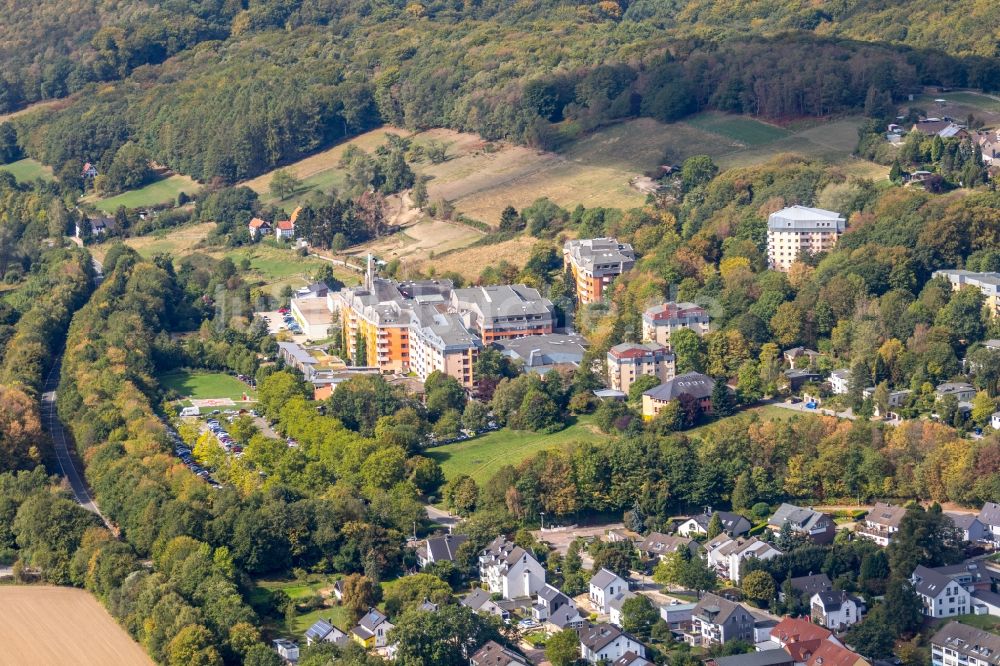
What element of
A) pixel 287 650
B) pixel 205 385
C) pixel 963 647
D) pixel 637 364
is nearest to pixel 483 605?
pixel 287 650

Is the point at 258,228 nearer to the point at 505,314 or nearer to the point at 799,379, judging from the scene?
the point at 505,314

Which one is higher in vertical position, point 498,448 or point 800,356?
point 800,356

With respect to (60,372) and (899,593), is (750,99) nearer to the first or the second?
(60,372)

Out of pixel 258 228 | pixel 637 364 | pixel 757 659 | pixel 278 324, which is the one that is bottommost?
pixel 258 228

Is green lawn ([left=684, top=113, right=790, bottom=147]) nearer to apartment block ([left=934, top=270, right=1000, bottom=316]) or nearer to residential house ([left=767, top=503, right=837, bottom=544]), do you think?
apartment block ([left=934, top=270, right=1000, bottom=316])

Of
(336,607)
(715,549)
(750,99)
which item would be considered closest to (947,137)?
(750,99)

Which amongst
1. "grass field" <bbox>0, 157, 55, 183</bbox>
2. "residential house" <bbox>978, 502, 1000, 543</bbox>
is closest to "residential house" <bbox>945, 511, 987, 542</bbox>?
"residential house" <bbox>978, 502, 1000, 543</bbox>

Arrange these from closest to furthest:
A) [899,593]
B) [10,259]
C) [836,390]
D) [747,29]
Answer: [899,593] → [836,390] → [10,259] → [747,29]
